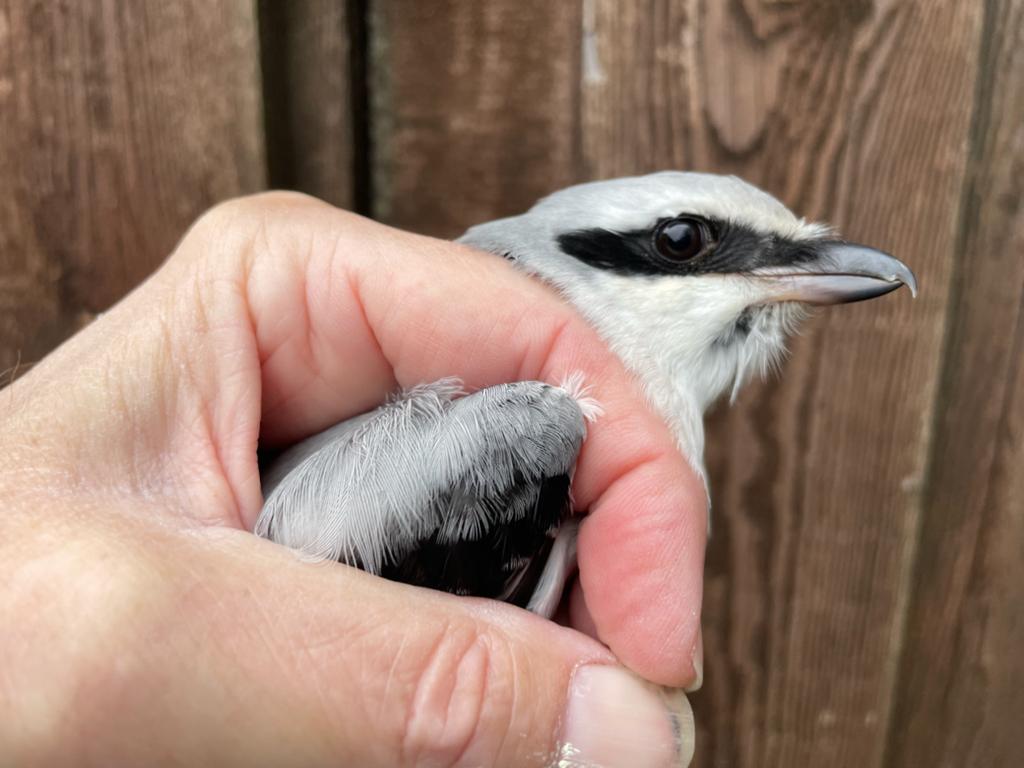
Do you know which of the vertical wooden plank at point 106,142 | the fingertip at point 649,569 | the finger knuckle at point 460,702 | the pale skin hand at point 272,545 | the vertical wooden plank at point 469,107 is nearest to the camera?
the pale skin hand at point 272,545

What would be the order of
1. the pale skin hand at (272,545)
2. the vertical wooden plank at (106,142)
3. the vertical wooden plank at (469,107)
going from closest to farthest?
the pale skin hand at (272,545), the vertical wooden plank at (106,142), the vertical wooden plank at (469,107)

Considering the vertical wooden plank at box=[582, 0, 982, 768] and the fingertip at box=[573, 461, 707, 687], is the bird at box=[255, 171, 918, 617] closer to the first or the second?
the fingertip at box=[573, 461, 707, 687]

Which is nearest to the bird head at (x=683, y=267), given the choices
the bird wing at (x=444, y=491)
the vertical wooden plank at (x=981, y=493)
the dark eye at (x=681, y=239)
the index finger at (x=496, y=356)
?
the dark eye at (x=681, y=239)

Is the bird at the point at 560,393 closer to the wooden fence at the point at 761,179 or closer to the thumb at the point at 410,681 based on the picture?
the thumb at the point at 410,681

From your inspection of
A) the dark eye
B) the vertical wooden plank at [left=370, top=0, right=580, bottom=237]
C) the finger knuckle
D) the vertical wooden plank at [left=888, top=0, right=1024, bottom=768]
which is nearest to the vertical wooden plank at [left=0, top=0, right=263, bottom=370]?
the vertical wooden plank at [left=370, top=0, right=580, bottom=237]

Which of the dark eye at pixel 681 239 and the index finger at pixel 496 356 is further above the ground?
the dark eye at pixel 681 239

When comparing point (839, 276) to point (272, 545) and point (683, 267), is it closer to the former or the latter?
point (683, 267)

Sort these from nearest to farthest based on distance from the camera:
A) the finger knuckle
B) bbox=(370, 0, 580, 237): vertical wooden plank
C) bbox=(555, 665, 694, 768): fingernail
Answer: the finger knuckle < bbox=(555, 665, 694, 768): fingernail < bbox=(370, 0, 580, 237): vertical wooden plank
